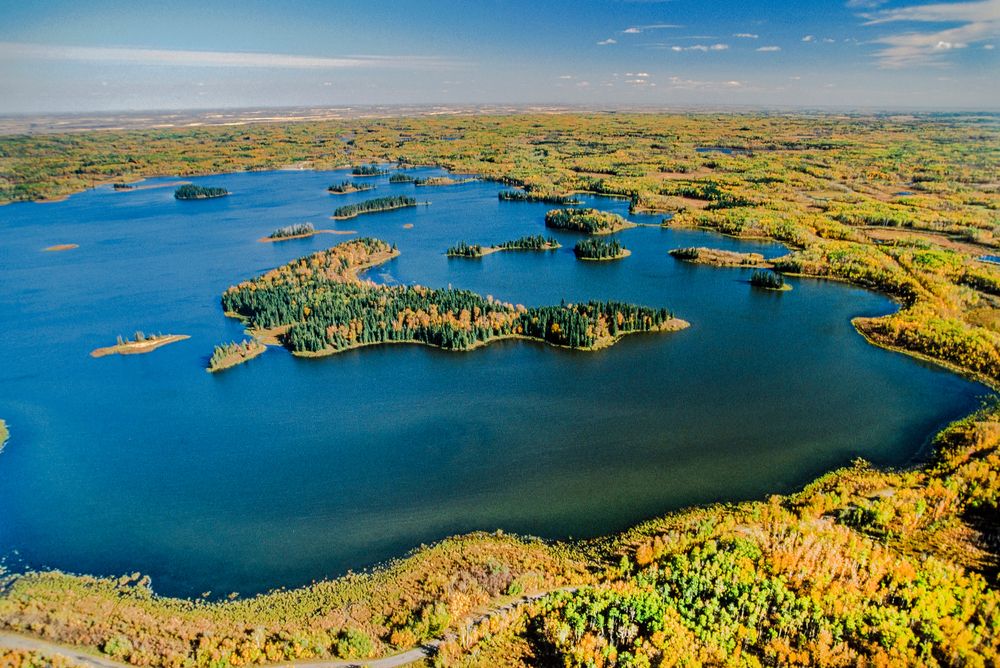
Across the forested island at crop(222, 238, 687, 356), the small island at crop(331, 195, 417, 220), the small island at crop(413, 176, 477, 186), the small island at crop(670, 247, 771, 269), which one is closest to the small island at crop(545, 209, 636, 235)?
the small island at crop(670, 247, 771, 269)

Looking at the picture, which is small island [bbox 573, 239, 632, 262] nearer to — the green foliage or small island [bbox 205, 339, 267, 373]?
the green foliage

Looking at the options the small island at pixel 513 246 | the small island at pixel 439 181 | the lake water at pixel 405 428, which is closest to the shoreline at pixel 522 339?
the lake water at pixel 405 428

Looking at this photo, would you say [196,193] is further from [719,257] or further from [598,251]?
[719,257]

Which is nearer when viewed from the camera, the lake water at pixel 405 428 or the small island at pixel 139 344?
the lake water at pixel 405 428

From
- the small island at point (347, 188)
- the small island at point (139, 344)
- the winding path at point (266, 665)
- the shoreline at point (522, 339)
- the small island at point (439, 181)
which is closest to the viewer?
the winding path at point (266, 665)

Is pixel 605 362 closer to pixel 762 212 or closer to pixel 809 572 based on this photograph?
pixel 809 572

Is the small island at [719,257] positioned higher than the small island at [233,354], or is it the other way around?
the small island at [719,257]

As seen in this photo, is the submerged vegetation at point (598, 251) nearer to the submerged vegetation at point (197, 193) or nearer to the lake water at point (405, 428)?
the lake water at point (405, 428)

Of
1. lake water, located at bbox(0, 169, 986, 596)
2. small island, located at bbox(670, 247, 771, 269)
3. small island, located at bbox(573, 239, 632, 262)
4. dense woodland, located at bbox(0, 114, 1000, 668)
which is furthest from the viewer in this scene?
small island, located at bbox(573, 239, 632, 262)
